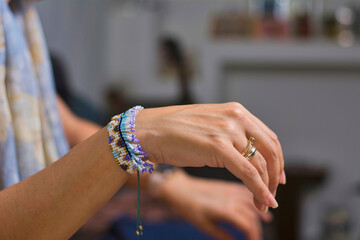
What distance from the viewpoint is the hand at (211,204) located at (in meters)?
0.77

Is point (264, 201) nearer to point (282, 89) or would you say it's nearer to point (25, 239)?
point (25, 239)

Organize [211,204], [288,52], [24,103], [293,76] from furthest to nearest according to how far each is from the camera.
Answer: [293,76] < [288,52] < [211,204] < [24,103]

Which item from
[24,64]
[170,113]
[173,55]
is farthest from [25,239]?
[173,55]

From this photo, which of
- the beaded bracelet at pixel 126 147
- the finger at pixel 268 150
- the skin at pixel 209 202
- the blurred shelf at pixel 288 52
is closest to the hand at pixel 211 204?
the skin at pixel 209 202

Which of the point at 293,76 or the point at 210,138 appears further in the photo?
the point at 293,76

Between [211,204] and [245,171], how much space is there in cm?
36

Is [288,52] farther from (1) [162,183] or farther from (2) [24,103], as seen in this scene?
(2) [24,103]

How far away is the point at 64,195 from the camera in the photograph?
0.49 m

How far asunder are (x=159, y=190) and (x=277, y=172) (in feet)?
1.37

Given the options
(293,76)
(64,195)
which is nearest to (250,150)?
(64,195)

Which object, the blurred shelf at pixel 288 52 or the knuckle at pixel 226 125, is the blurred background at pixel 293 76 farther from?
the knuckle at pixel 226 125

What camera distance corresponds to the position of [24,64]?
0.71 m

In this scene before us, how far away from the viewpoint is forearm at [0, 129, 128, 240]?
1.59ft

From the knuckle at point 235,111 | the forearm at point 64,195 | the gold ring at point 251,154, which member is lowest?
the forearm at point 64,195
